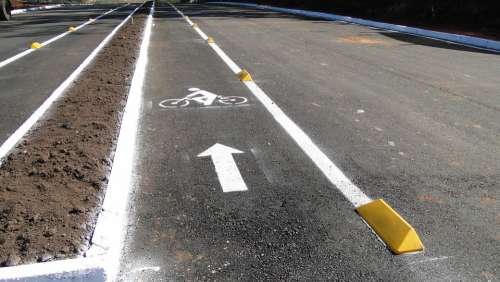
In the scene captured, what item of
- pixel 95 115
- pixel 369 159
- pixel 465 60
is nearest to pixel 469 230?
pixel 369 159

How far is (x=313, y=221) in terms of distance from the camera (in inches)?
141

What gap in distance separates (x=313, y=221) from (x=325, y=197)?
0.46 m

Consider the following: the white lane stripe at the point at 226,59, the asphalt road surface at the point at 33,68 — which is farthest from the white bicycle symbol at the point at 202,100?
the white lane stripe at the point at 226,59

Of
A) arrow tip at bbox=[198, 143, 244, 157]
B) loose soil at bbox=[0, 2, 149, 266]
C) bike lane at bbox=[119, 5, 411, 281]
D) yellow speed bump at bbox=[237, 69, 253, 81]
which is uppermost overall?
yellow speed bump at bbox=[237, 69, 253, 81]

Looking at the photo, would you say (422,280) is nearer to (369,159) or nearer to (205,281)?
(205,281)

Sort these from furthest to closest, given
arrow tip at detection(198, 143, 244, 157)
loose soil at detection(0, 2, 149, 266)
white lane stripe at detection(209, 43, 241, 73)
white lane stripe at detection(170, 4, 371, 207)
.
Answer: white lane stripe at detection(209, 43, 241, 73) < arrow tip at detection(198, 143, 244, 157) < white lane stripe at detection(170, 4, 371, 207) < loose soil at detection(0, 2, 149, 266)

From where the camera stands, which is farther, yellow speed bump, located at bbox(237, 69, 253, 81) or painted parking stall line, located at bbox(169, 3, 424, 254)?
yellow speed bump, located at bbox(237, 69, 253, 81)

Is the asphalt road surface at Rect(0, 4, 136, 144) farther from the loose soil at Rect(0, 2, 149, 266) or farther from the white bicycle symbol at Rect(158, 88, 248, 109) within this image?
the white bicycle symbol at Rect(158, 88, 248, 109)

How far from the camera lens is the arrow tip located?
5000 millimetres

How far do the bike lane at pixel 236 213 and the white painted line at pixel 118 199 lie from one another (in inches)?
3.1

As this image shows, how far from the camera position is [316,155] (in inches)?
193

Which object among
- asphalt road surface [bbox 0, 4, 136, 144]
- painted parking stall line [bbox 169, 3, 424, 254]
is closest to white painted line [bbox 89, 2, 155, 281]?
asphalt road surface [bbox 0, 4, 136, 144]

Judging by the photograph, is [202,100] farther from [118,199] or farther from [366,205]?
[366,205]

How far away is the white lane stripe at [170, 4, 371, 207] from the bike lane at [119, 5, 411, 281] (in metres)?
0.10
